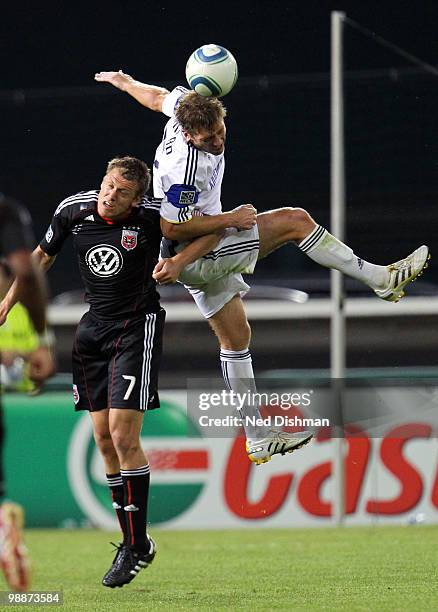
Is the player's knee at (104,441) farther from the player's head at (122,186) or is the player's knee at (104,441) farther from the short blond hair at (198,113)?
the short blond hair at (198,113)

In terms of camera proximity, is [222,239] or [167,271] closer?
[167,271]

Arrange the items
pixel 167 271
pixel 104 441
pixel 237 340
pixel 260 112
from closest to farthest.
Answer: pixel 167 271, pixel 104 441, pixel 237 340, pixel 260 112

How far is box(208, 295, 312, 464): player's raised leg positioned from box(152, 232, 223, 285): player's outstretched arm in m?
0.48

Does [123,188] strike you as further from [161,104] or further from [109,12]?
[109,12]

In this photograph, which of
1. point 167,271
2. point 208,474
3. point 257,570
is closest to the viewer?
point 167,271

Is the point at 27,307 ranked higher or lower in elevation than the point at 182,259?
lower

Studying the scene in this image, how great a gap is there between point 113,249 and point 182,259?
39cm

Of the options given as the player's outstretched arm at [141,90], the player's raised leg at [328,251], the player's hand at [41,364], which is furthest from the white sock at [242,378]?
the player's hand at [41,364]

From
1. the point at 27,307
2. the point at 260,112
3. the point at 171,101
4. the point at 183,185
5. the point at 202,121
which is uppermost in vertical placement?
the point at 260,112

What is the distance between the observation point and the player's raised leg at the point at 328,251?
741 centimetres

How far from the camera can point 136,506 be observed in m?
7.41

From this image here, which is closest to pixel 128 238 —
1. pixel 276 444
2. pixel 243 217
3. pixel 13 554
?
pixel 243 217

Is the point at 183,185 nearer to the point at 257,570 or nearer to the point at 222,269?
the point at 222,269

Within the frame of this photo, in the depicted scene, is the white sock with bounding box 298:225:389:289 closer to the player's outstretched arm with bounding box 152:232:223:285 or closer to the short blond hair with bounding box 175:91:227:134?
the player's outstretched arm with bounding box 152:232:223:285
